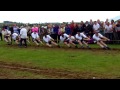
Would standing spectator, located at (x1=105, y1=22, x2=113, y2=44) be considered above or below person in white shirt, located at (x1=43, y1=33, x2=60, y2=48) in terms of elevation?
above

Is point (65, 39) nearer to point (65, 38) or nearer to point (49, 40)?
point (65, 38)

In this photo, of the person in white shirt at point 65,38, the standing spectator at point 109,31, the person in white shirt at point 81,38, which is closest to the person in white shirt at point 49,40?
the person in white shirt at point 65,38

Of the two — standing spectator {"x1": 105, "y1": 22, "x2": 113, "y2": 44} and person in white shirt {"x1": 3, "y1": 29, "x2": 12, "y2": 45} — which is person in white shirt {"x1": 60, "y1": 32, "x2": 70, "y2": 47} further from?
person in white shirt {"x1": 3, "y1": 29, "x2": 12, "y2": 45}

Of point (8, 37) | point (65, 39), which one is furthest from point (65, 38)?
point (8, 37)

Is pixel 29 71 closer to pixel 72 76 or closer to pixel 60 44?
pixel 72 76

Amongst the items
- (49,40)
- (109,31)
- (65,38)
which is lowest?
(49,40)

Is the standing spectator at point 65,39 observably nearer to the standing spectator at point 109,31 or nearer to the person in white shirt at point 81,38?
the person in white shirt at point 81,38

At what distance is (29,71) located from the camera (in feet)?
32.9

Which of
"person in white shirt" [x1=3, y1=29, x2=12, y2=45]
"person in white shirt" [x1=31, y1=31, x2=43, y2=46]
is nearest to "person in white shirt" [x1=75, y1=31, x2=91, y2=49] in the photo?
"person in white shirt" [x1=31, y1=31, x2=43, y2=46]
